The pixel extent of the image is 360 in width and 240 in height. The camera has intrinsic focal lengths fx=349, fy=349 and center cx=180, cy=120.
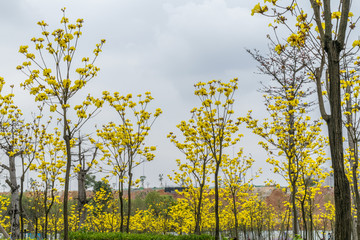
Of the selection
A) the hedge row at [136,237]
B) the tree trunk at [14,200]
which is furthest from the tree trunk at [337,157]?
the tree trunk at [14,200]

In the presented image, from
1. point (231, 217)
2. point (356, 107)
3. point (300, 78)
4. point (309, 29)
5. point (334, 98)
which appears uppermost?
point (300, 78)

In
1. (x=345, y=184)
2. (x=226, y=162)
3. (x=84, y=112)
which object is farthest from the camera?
(x=226, y=162)

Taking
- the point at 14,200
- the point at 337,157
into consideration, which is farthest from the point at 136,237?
the point at 14,200

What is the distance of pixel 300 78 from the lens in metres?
14.3

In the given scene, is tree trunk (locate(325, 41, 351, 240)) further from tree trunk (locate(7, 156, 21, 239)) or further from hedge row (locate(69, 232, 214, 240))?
tree trunk (locate(7, 156, 21, 239))

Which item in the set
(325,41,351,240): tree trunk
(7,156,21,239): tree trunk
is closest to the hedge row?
(7,156,21,239): tree trunk

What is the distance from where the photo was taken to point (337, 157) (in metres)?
4.05

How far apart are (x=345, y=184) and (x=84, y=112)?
19.7 ft

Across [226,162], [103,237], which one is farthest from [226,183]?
[103,237]

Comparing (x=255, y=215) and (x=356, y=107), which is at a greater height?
(x=356, y=107)

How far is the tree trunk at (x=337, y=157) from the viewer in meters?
3.92

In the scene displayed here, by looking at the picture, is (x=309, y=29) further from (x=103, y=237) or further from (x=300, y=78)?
(x=300, y=78)

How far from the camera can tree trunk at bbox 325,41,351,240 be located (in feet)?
12.9

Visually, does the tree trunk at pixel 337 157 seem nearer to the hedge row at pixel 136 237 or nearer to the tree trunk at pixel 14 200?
the hedge row at pixel 136 237
